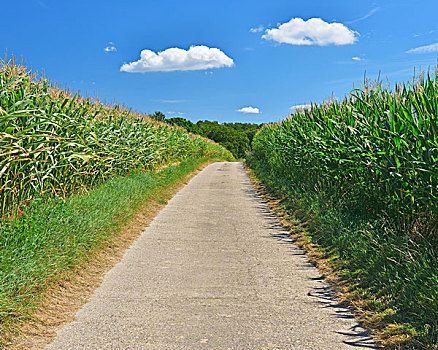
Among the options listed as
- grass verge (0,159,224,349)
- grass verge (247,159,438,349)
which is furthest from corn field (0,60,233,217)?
grass verge (247,159,438,349)

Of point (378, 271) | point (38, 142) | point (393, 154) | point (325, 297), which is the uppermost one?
point (38, 142)


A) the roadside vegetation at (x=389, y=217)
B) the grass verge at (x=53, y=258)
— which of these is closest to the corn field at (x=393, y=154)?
the roadside vegetation at (x=389, y=217)

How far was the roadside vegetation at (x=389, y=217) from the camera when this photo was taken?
145 inches

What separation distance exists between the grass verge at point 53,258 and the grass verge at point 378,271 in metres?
2.90

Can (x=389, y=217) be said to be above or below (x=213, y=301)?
above

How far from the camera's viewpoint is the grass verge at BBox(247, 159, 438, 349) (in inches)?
136

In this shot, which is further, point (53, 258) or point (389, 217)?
point (389, 217)

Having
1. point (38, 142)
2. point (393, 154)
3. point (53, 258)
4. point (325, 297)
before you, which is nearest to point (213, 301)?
point (325, 297)

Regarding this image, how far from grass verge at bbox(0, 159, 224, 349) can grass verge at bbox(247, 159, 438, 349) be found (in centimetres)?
290

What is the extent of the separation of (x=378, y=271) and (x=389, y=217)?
155 cm

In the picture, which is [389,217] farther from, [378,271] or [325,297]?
[325,297]

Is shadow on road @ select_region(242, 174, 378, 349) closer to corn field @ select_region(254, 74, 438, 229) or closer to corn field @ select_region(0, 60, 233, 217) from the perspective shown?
corn field @ select_region(254, 74, 438, 229)

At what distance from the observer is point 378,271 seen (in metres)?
4.53

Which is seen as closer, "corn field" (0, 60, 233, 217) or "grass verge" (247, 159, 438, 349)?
"grass verge" (247, 159, 438, 349)
